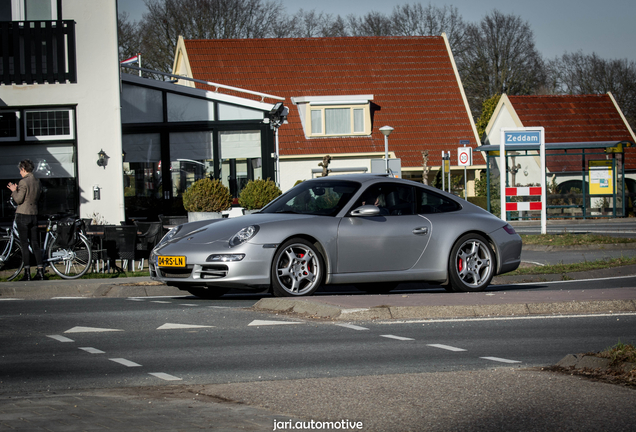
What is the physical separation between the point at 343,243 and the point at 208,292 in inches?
81.1

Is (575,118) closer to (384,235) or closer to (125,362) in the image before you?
(384,235)

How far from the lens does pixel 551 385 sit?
502 centimetres

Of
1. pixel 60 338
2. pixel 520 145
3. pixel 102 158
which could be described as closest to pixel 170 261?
pixel 60 338

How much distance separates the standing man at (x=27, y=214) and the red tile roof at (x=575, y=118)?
33696 millimetres

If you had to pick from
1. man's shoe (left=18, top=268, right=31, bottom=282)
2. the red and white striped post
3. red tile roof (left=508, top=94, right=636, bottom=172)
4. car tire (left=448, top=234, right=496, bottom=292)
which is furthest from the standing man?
red tile roof (left=508, top=94, right=636, bottom=172)

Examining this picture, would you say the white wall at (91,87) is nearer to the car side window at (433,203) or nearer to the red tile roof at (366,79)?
the car side window at (433,203)

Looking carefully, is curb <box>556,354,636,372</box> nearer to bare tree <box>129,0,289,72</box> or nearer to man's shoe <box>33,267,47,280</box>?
man's shoe <box>33,267,47,280</box>

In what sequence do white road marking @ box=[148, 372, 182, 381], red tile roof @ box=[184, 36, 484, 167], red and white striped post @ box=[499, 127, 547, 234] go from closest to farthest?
white road marking @ box=[148, 372, 182, 381] → red and white striped post @ box=[499, 127, 547, 234] → red tile roof @ box=[184, 36, 484, 167]

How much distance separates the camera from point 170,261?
9.45m

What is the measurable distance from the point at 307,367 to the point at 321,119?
32721 mm

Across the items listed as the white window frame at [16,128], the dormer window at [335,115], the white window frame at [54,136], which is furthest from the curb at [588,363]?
the dormer window at [335,115]

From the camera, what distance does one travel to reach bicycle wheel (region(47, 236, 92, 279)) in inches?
539

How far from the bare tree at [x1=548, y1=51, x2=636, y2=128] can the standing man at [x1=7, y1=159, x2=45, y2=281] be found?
181 feet

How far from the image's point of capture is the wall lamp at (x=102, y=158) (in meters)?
17.4
